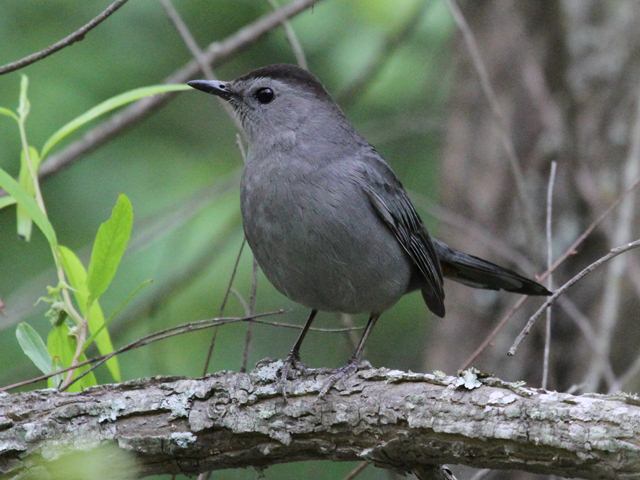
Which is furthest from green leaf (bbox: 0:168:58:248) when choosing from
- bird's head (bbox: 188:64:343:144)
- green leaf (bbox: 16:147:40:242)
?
bird's head (bbox: 188:64:343:144)

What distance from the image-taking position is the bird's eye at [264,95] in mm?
4922

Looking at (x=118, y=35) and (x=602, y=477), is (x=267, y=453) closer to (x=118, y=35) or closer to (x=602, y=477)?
(x=602, y=477)

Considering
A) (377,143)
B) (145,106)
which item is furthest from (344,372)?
(377,143)

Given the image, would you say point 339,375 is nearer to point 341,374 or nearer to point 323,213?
point 341,374

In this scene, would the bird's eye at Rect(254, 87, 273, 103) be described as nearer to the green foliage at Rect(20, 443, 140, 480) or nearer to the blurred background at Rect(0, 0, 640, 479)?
the blurred background at Rect(0, 0, 640, 479)

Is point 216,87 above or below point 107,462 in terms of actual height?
above

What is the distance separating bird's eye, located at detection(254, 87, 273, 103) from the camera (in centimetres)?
492

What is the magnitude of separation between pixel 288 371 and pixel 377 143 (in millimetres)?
3334

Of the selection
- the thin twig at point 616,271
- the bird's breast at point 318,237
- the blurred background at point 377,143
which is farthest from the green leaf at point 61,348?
the thin twig at point 616,271

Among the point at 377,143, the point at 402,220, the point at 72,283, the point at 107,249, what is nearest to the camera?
the point at 107,249

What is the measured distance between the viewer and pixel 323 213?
428cm

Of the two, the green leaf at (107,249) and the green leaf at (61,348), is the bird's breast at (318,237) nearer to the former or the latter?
the green leaf at (107,249)

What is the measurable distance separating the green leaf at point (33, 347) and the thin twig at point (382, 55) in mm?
3266

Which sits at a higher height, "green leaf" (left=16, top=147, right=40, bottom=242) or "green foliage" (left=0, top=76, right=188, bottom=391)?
"green leaf" (left=16, top=147, right=40, bottom=242)
